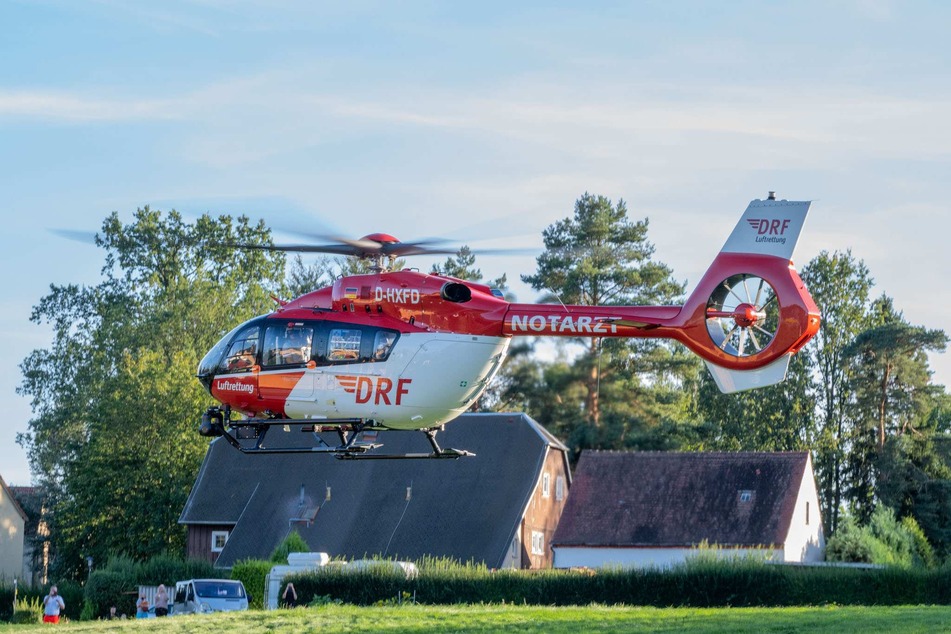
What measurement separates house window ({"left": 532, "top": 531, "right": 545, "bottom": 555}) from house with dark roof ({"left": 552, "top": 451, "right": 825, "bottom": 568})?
0.51 m

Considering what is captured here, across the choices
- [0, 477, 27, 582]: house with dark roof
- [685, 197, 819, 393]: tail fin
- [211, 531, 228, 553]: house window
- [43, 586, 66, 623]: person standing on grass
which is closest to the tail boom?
[685, 197, 819, 393]: tail fin

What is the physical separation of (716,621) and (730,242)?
869 cm

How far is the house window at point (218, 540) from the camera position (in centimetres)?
5941

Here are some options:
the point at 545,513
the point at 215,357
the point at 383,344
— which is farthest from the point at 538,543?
the point at 383,344

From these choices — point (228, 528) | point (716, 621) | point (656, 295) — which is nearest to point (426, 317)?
point (716, 621)

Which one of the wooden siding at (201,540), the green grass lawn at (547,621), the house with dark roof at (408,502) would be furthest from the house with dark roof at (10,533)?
the green grass lawn at (547,621)

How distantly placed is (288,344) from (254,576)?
20.6 meters

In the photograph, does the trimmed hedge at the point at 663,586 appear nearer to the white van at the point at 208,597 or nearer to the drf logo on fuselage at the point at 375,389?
the white van at the point at 208,597

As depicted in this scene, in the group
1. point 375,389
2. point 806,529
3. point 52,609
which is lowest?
point 52,609

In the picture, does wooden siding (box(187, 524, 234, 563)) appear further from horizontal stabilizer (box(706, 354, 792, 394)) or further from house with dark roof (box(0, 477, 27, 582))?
horizontal stabilizer (box(706, 354, 792, 394))

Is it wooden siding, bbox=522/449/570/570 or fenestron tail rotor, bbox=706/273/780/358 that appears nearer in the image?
fenestron tail rotor, bbox=706/273/780/358

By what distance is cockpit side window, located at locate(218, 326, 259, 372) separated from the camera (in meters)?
29.0

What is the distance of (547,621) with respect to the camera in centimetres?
2964

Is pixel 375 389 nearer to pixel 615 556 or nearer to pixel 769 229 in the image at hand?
pixel 769 229
